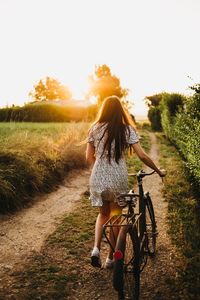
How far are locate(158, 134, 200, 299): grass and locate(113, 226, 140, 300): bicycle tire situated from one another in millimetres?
652

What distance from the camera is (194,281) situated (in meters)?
4.28

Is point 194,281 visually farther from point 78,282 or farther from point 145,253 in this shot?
point 78,282

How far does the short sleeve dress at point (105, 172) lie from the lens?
4.24 metres

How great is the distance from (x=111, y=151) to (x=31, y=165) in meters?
5.16

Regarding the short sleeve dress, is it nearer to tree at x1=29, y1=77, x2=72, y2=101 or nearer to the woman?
the woman

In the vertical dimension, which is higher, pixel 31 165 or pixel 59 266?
pixel 31 165

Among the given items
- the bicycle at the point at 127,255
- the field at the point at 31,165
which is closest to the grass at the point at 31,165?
the field at the point at 31,165

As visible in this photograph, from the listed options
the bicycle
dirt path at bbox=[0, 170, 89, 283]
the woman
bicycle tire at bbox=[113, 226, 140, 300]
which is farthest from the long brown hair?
dirt path at bbox=[0, 170, 89, 283]

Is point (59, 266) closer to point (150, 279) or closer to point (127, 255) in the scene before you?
point (150, 279)

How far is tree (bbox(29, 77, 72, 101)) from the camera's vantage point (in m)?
91.4

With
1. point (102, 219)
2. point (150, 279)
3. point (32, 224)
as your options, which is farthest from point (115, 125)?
point (32, 224)

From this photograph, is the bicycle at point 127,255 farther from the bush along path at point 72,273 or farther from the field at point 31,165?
the field at point 31,165

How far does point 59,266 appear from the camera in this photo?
16.3 feet

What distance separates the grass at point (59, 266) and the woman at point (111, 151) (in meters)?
0.57
